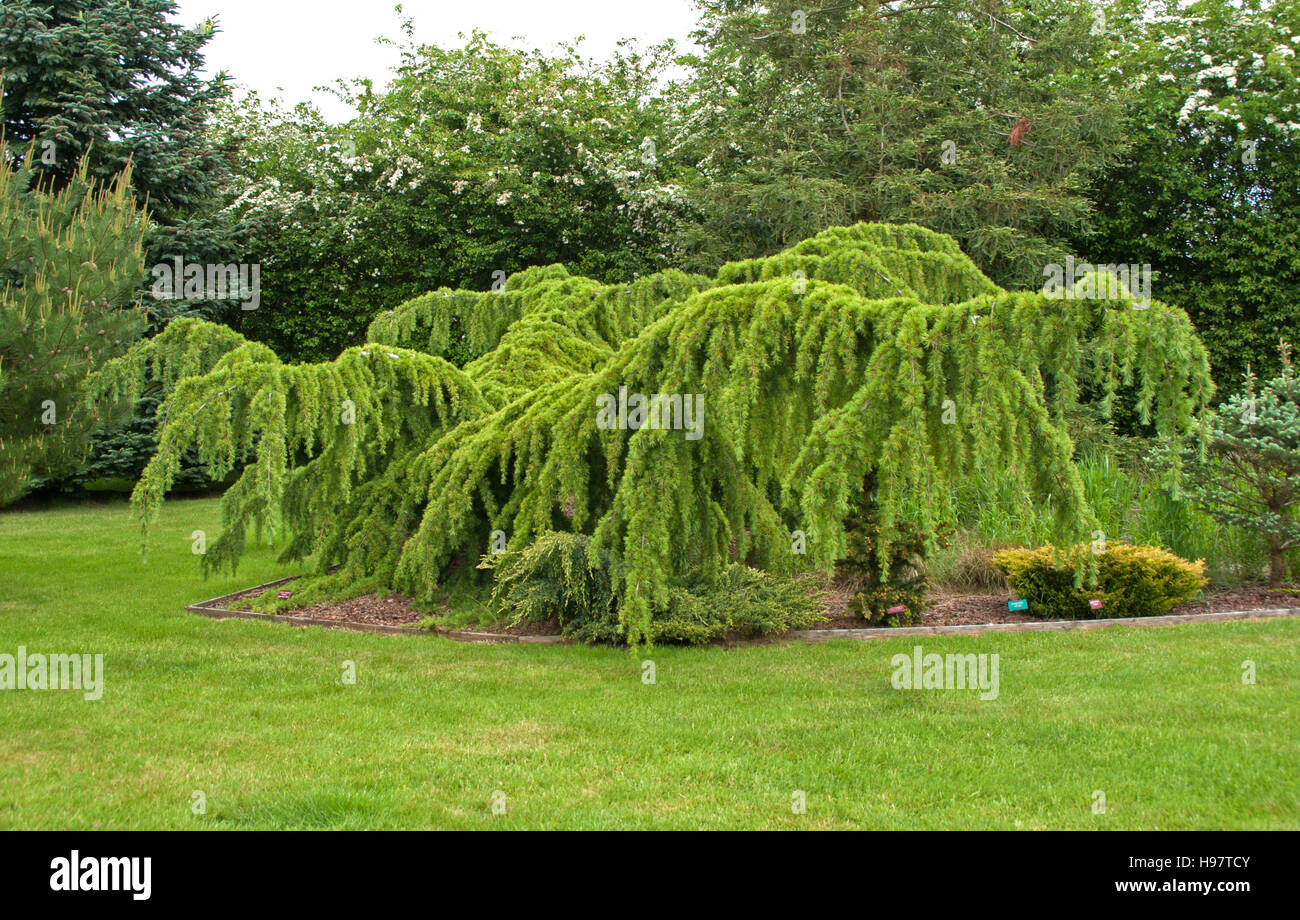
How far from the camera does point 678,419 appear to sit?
6.25m

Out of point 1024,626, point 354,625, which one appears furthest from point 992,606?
point 354,625

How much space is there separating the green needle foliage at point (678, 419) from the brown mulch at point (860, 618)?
24 cm

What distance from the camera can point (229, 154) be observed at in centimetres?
2312

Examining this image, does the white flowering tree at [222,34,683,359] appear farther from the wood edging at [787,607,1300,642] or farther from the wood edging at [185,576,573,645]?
the wood edging at [787,607,1300,642]

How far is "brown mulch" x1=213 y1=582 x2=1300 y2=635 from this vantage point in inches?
323

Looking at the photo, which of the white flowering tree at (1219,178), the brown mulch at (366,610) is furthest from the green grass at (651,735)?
the white flowering tree at (1219,178)

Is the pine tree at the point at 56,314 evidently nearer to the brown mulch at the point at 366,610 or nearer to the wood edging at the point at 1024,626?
the brown mulch at the point at 366,610

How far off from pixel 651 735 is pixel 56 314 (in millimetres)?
7074

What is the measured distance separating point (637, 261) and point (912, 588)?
41.5 ft

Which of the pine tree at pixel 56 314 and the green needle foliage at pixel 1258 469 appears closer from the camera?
the green needle foliage at pixel 1258 469

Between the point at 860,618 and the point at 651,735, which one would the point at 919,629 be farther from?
the point at 651,735

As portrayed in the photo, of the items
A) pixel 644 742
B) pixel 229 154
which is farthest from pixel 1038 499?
pixel 229 154

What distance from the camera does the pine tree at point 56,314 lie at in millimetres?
8766

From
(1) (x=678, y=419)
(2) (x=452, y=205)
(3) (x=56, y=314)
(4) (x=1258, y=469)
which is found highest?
(2) (x=452, y=205)
